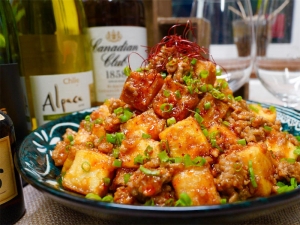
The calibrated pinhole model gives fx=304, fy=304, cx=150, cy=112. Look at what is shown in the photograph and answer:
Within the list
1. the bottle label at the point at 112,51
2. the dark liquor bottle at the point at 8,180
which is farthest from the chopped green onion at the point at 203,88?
the bottle label at the point at 112,51

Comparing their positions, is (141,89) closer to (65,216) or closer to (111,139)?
(111,139)

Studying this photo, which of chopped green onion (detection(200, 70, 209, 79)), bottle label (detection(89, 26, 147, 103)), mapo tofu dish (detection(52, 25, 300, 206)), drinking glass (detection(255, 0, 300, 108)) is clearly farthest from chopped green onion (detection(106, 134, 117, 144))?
drinking glass (detection(255, 0, 300, 108))

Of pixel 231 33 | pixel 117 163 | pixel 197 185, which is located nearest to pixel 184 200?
pixel 197 185

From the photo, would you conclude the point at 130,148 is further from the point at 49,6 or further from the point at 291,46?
the point at 49,6

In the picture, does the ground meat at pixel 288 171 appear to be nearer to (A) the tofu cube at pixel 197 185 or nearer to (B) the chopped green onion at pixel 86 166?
(A) the tofu cube at pixel 197 185

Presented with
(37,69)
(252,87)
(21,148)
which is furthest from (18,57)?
(252,87)
